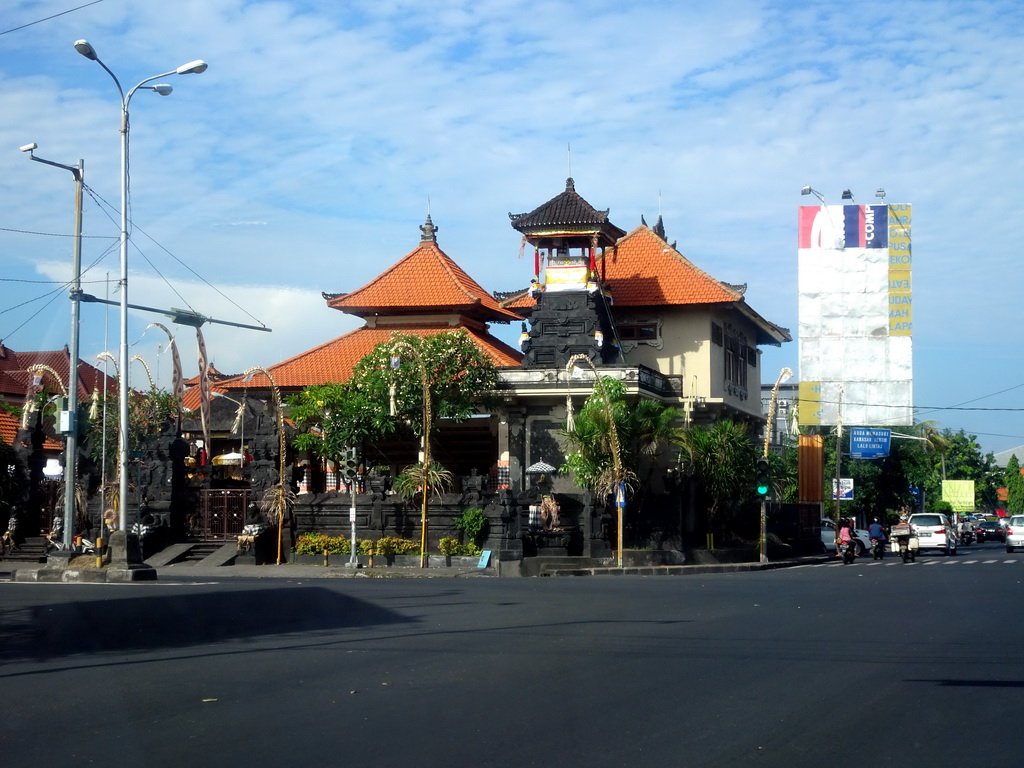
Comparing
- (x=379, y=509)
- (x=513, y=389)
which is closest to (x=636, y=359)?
(x=513, y=389)

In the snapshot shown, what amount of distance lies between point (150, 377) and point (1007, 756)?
3475cm

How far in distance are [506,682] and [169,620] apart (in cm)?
671

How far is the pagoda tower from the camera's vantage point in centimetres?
3788

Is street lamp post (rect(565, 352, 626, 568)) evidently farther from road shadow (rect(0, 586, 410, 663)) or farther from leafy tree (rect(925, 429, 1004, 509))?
leafy tree (rect(925, 429, 1004, 509))

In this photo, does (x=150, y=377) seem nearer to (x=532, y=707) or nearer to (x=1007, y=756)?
(x=532, y=707)

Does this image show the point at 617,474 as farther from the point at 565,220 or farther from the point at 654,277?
the point at 654,277

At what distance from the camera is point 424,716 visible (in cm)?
798

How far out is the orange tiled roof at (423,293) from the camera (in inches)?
1585

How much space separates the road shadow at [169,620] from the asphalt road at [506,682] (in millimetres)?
61

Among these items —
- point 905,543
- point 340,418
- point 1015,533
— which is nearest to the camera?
point 340,418

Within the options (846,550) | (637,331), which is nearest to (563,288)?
(637,331)

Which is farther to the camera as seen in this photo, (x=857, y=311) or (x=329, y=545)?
(x=857, y=311)

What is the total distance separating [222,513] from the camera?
3331cm

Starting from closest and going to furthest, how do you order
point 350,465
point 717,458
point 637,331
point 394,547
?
1. point 394,547
2. point 350,465
3. point 717,458
4. point 637,331
